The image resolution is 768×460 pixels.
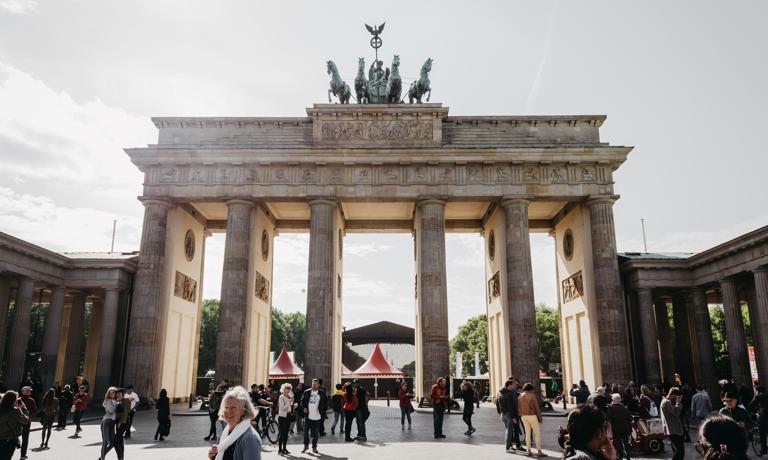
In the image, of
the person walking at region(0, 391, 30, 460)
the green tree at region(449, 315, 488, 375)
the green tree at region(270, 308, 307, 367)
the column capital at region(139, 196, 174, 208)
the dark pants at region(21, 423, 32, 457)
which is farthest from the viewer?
the green tree at region(449, 315, 488, 375)

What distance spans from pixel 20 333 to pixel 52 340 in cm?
185

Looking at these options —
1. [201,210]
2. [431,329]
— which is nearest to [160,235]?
[201,210]

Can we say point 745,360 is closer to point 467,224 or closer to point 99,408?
point 467,224

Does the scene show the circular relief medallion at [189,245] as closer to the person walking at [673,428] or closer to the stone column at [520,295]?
the stone column at [520,295]

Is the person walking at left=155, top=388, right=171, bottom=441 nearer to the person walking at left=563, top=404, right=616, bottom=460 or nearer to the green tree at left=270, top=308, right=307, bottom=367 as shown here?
the person walking at left=563, top=404, right=616, bottom=460

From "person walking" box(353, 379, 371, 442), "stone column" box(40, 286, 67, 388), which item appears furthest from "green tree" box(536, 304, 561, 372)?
"person walking" box(353, 379, 371, 442)

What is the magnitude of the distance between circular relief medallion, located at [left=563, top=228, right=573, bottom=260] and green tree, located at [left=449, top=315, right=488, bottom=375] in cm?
5477

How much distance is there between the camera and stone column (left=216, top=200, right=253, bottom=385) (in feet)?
102

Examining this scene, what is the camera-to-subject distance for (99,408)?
3059 cm

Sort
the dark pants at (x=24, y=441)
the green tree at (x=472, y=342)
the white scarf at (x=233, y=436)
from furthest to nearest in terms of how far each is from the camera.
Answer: the green tree at (x=472, y=342) < the dark pants at (x=24, y=441) < the white scarf at (x=233, y=436)

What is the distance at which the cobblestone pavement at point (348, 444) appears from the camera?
14.5 meters

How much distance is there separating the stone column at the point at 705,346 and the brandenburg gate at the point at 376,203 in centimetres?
440

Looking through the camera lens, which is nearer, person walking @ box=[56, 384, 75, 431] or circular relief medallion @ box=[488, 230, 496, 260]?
person walking @ box=[56, 384, 75, 431]

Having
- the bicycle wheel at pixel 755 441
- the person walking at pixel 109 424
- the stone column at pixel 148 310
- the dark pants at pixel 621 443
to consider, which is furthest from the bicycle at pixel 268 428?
the bicycle wheel at pixel 755 441
